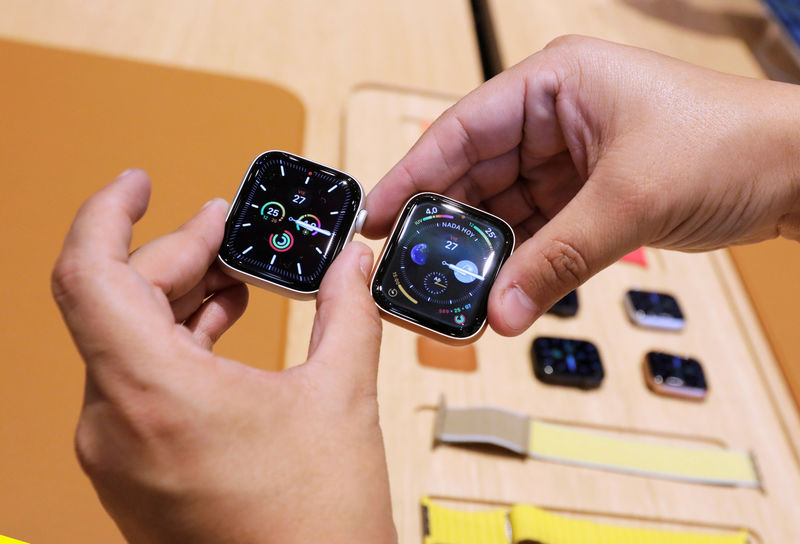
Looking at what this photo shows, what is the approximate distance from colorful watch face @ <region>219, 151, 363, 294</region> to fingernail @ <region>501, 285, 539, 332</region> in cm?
22

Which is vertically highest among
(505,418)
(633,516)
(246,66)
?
(246,66)

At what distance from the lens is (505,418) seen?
84cm

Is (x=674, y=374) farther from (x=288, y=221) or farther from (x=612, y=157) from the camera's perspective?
(x=288, y=221)

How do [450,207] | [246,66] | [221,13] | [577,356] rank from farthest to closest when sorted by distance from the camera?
[221,13], [246,66], [577,356], [450,207]

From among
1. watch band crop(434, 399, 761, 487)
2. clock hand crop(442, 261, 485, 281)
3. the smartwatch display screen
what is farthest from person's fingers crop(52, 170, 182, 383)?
the smartwatch display screen

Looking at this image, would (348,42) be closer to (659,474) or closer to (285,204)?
(285,204)

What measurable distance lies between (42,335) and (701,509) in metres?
0.97

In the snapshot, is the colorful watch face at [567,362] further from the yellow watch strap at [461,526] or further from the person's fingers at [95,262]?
the person's fingers at [95,262]

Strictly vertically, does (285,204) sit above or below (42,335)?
above

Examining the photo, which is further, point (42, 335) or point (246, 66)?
point (246, 66)

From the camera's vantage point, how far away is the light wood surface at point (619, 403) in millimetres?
818

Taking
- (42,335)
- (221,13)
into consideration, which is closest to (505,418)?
(42,335)

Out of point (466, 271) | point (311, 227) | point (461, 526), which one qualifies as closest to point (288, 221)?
point (311, 227)

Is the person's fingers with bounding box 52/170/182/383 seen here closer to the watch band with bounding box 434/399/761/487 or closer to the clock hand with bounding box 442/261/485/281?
the clock hand with bounding box 442/261/485/281
